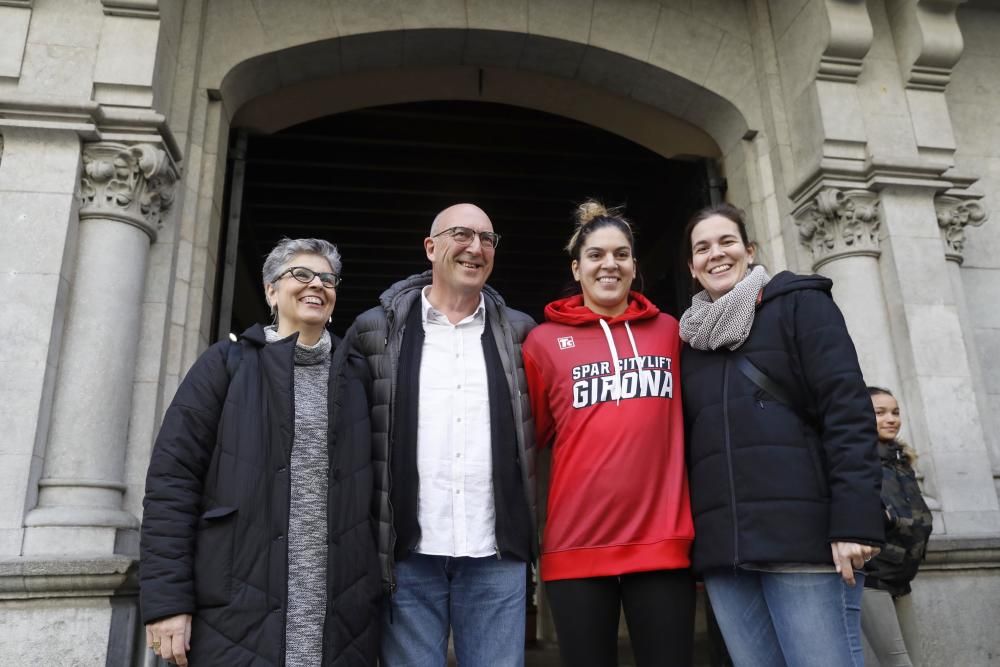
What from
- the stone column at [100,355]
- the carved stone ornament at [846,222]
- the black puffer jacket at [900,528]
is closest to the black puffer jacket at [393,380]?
the black puffer jacket at [900,528]

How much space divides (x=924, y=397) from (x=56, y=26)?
6.45 meters

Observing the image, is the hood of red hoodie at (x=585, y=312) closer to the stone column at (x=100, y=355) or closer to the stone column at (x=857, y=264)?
the stone column at (x=100, y=355)

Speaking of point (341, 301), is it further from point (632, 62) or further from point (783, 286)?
point (783, 286)

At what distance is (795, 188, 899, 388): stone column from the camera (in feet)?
18.8

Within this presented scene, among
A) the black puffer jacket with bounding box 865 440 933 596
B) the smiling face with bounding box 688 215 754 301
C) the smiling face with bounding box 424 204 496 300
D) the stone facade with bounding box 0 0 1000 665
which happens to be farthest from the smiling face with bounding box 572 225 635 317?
the stone facade with bounding box 0 0 1000 665

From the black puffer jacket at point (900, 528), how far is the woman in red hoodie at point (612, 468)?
159 cm

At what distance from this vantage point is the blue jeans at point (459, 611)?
9.30ft

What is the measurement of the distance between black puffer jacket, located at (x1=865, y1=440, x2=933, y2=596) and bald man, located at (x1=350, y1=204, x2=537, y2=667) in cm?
198

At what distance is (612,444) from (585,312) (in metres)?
0.58

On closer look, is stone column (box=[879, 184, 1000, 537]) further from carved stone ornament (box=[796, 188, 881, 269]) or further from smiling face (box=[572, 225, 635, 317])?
smiling face (box=[572, 225, 635, 317])

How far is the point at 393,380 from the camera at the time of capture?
297 cm

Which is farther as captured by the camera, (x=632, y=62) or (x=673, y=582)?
(x=632, y=62)

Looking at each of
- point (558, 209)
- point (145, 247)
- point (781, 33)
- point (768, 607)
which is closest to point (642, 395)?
point (768, 607)

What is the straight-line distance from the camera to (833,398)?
8.41 feet
